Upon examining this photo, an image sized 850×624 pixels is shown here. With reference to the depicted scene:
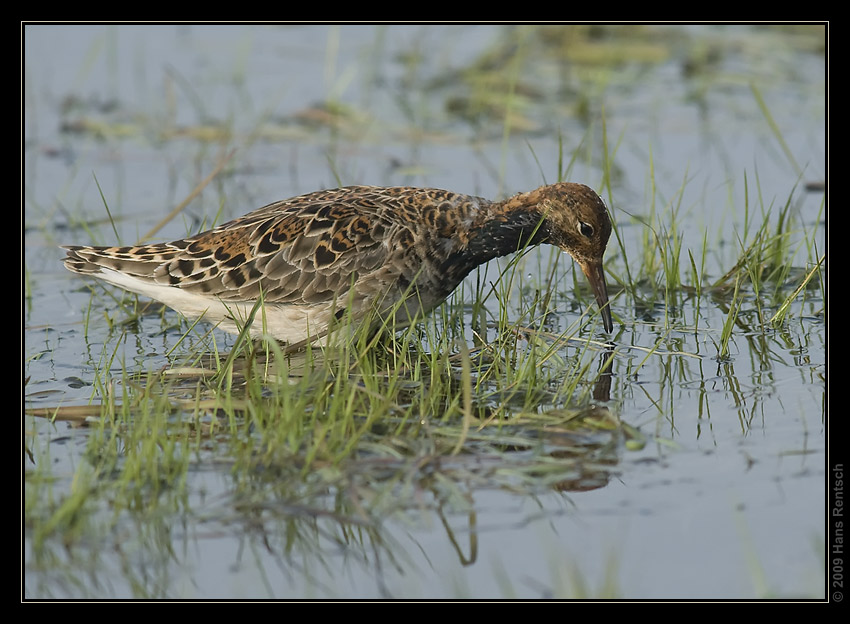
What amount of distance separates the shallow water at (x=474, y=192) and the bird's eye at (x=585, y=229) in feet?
2.87

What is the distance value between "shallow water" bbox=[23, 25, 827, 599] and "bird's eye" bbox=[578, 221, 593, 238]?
0.88 m

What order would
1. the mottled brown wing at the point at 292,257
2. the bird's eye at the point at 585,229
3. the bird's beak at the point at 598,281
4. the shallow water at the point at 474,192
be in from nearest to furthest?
the shallow water at the point at 474,192
the mottled brown wing at the point at 292,257
the bird's eye at the point at 585,229
the bird's beak at the point at 598,281

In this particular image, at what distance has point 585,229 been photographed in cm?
894

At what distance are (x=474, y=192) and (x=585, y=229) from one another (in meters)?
3.31

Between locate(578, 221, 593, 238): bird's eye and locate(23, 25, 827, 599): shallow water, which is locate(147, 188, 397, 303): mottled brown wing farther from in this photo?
locate(578, 221, 593, 238): bird's eye

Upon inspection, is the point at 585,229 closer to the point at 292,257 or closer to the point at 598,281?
the point at 598,281

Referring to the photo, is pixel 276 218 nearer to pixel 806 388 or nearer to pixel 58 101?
pixel 806 388

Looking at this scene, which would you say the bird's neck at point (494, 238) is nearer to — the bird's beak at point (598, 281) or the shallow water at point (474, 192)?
the bird's beak at point (598, 281)

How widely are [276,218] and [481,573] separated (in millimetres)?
3994

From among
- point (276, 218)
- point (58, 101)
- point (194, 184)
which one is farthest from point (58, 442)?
point (58, 101)

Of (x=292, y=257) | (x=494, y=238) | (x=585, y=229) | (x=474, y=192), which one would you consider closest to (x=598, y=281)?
(x=585, y=229)

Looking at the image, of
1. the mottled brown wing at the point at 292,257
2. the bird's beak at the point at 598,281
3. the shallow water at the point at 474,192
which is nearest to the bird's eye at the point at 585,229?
the bird's beak at the point at 598,281

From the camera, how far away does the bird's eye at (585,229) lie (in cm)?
891

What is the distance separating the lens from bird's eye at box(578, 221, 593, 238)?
29.2ft
